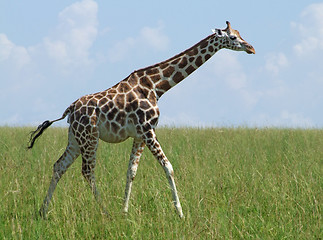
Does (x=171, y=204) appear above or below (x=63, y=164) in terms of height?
below

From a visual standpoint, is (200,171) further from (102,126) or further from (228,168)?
(102,126)

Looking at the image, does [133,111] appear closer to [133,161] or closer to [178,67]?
[133,161]

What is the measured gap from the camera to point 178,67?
225 inches

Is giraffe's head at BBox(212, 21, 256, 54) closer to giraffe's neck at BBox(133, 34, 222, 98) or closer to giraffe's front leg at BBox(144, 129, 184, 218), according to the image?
giraffe's neck at BBox(133, 34, 222, 98)

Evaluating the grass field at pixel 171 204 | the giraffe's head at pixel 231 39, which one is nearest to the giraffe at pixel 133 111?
the giraffe's head at pixel 231 39

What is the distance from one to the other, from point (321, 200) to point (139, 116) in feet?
9.52

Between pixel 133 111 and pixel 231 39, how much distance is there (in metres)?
1.81

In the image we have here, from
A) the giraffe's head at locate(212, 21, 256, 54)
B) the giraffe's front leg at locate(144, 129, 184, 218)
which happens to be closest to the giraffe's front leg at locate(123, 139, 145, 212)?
the giraffe's front leg at locate(144, 129, 184, 218)

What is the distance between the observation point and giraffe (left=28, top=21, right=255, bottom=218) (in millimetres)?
5254

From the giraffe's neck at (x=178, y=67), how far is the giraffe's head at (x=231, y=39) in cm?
7

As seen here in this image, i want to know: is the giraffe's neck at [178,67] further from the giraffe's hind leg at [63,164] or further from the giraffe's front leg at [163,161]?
the giraffe's hind leg at [63,164]

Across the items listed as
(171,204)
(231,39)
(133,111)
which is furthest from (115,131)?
(231,39)

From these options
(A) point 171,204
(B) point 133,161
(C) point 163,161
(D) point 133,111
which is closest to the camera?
(C) point 163,161

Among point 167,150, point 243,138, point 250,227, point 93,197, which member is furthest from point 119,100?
point 243,138
